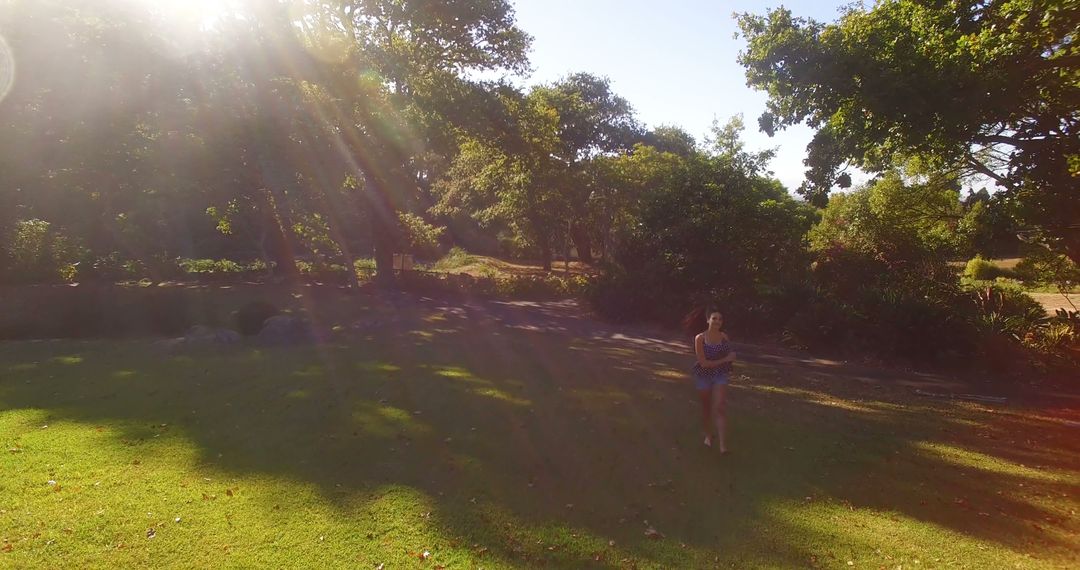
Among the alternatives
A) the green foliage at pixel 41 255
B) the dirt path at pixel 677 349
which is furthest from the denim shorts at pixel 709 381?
the green foliage at pixel 41 255

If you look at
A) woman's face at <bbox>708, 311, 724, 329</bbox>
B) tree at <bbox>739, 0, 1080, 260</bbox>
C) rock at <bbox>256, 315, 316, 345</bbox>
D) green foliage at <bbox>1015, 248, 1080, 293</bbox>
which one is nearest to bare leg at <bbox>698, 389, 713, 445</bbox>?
woman's face at <bbox>708, 311, 724, 329</bbox>

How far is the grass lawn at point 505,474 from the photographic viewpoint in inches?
188

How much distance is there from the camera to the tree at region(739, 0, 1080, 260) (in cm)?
916

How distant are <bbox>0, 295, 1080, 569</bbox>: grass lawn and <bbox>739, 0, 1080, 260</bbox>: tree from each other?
4572 mm

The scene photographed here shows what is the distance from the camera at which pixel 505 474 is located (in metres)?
6.21

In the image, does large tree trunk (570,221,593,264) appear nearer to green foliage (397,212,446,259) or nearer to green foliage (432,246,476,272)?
green foliage (432,246,476,272)

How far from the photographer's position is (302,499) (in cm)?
555

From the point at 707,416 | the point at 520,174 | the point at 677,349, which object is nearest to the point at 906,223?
the point at 677,349

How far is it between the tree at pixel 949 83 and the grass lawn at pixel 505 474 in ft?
15.0

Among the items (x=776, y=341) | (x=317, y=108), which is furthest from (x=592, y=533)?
(x=317, y=108)

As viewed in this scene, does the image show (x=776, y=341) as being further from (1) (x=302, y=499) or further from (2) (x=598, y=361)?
(1) (x=302, y=499)

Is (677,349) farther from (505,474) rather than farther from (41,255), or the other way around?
(41,255)

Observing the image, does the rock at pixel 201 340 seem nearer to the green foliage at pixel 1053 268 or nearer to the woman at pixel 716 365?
the woman at pixel 716 365

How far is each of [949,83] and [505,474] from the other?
30.3 feet
